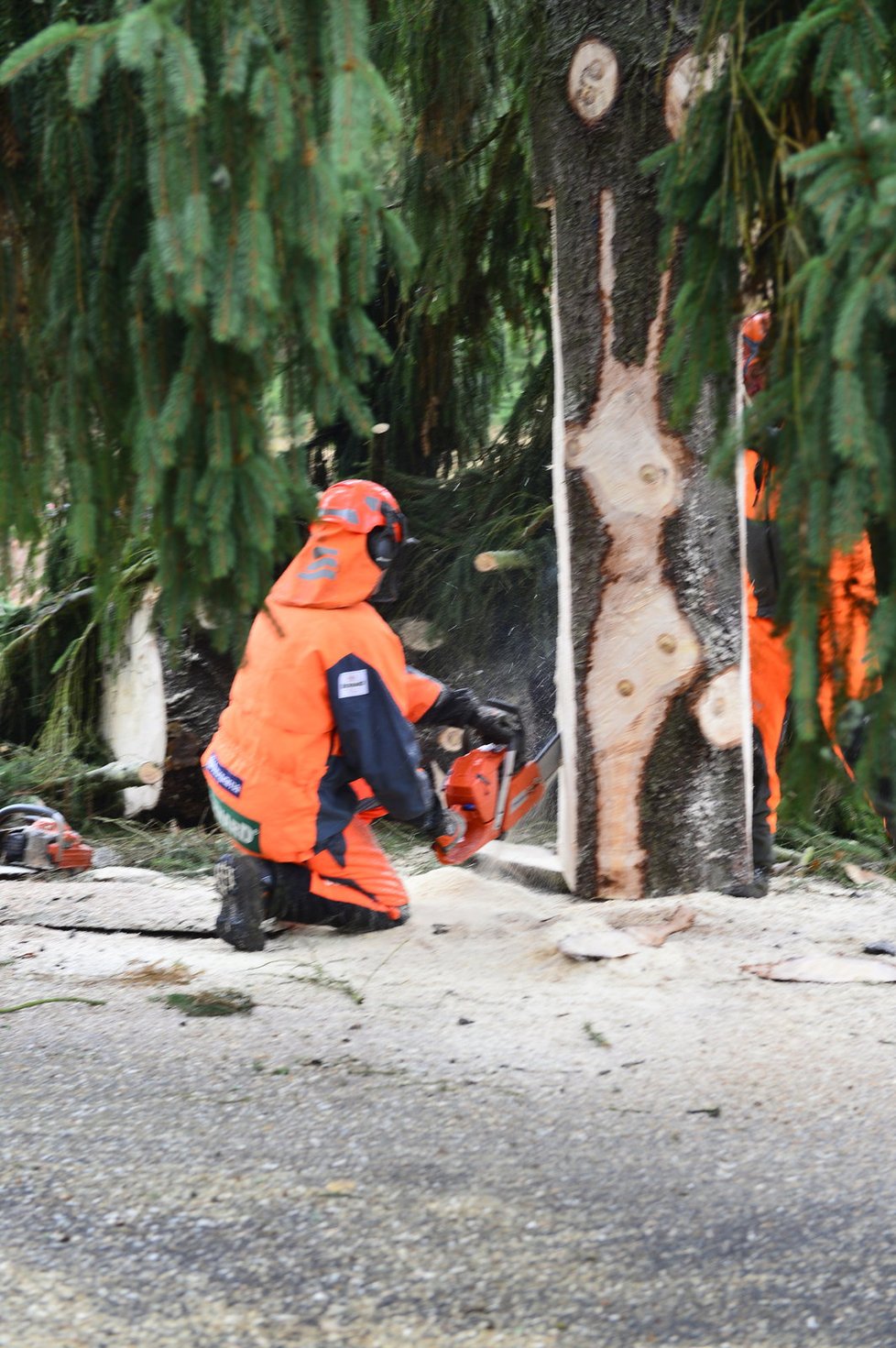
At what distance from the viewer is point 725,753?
4441 mm

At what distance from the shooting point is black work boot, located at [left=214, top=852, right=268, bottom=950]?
14.4 ft

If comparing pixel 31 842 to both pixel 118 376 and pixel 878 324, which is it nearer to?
pixel 118 376

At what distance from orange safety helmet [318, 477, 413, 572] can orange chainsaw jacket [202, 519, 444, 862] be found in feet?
0.13

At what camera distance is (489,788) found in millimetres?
4938

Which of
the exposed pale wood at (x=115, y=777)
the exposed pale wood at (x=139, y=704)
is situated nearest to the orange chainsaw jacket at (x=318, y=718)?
the exposed pale wood at (x=115, y=777)

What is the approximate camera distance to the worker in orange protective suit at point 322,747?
4371mm

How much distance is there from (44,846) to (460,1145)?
139 inches

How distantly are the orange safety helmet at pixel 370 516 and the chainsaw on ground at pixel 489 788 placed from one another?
0.78 meters

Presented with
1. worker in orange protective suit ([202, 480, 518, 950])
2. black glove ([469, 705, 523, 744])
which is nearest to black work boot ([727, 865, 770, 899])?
black glove ([469, 705, 523, 744])

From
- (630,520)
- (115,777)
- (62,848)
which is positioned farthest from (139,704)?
(630,520)

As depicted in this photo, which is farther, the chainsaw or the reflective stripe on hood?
the chainsaw

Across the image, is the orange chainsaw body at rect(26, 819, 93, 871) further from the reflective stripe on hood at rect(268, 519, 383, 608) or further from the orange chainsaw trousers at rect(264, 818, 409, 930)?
the reflective stripe on hood at rect(268, 519, 383, 608)

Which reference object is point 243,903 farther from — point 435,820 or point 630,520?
point 630,520

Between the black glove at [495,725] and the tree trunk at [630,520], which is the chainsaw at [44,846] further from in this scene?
the tree trunk at [630,520]
